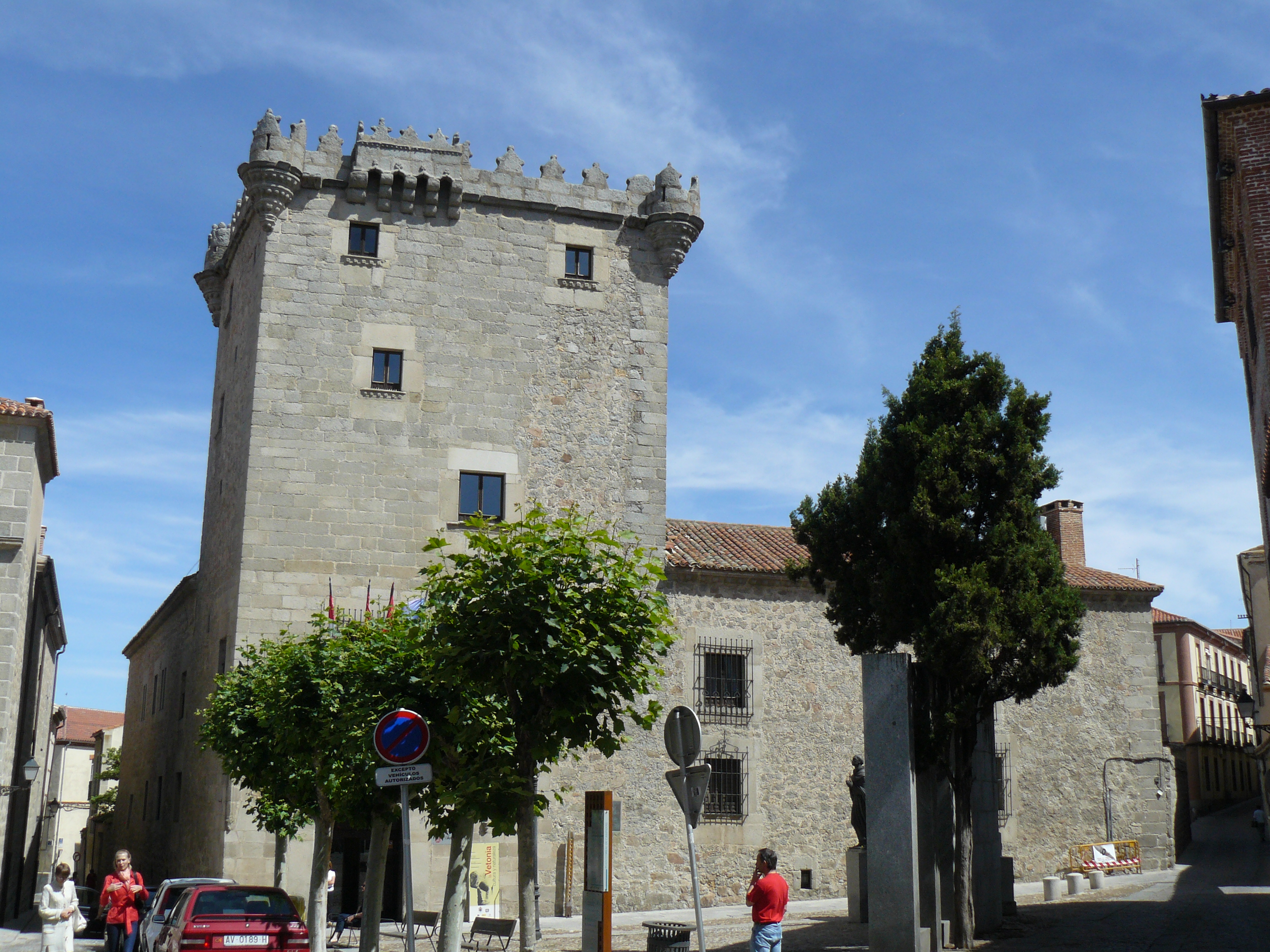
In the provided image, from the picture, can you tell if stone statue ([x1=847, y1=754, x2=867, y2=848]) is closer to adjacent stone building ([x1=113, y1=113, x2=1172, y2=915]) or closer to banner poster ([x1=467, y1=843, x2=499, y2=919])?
adjacent stone building ([x1=113, y1=113, x2=1172, y2=915])

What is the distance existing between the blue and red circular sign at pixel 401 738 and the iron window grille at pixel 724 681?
1640cm

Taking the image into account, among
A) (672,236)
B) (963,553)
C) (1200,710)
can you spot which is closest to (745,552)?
(672,236)

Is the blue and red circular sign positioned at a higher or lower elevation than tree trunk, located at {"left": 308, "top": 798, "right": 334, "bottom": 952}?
higher

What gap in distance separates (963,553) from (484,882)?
1191 centimetres

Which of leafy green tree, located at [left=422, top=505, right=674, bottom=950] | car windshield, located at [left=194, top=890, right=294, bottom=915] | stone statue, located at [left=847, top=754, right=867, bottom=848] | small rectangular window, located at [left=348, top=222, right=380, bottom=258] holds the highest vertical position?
small rectangular window, located at [left=348, top=222, right=380, bottom=258]

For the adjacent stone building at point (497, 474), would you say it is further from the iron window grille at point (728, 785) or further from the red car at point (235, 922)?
the red car at point (235, 922)

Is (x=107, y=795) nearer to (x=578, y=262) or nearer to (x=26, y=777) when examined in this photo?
(x=26, y=777)

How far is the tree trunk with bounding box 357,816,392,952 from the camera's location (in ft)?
52.6

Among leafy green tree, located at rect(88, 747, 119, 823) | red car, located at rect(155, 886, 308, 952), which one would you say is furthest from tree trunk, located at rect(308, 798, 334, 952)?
leafy green tree, located at rect(88, 747, 119, 823)

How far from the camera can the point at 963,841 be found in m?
16.4

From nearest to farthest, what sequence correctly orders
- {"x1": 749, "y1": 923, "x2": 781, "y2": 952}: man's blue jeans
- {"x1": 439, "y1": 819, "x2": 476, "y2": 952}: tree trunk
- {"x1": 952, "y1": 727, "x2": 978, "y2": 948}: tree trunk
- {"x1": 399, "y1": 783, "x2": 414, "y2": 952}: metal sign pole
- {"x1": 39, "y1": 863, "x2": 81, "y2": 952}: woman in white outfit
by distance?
{"x1": 399, "y1": 783, "x2": 414, "y2": 952}: metal sign pole → {"x1": 749, "y1": 923, "x2": 781, "y2": 952}: man's blue jeans → {"x1": 439, "y1": 819, "x2": 476, "y2": 952}: tree trunk → {"x1": 39, "y1": 863, "x2": 81, "y2": 952}: woman in white outfit → {"x1": 952, "y1": 727, "x2": 978, "y2": 948}: tree trunk

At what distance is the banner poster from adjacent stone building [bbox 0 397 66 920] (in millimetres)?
9573

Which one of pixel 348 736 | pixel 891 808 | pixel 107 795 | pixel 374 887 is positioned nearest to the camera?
pixel 891 808

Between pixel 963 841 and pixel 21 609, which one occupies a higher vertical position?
pixel 21 609
